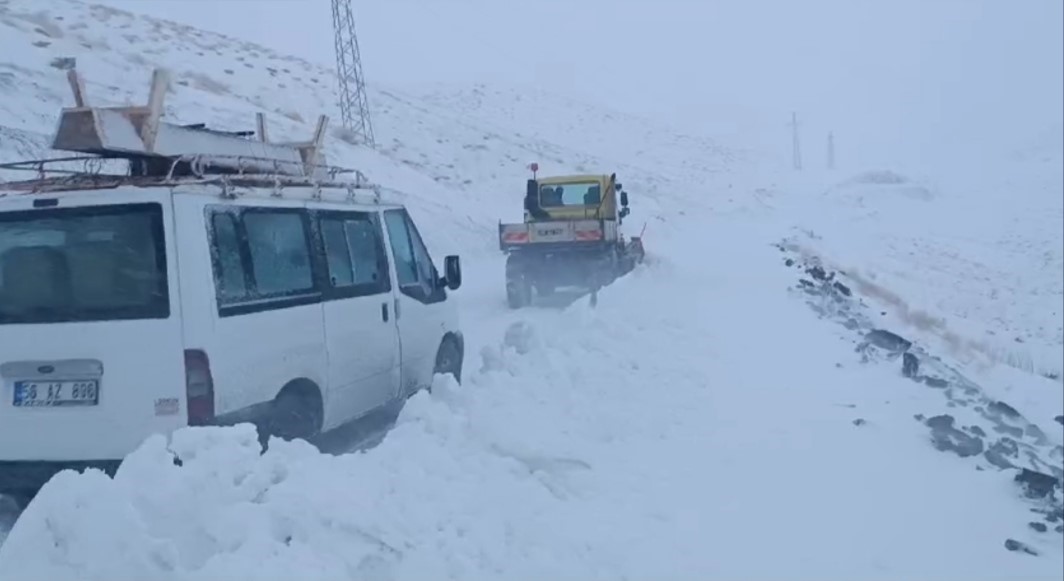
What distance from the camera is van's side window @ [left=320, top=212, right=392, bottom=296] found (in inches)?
270

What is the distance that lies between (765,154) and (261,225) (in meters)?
84.5

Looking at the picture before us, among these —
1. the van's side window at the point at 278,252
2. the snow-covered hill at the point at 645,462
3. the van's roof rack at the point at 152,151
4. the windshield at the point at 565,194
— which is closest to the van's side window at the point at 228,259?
the van's side window at the point at 278,252

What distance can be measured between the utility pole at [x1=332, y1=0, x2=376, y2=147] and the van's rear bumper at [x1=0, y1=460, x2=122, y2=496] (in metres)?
9.97

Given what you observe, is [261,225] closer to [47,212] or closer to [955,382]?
[47,212]

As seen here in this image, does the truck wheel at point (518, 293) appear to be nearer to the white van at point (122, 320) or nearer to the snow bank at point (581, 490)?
the snow bank at point (581, 490)

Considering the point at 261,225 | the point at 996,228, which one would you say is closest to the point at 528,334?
the point at 261,225

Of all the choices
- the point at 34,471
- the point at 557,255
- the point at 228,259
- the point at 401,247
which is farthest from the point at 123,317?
the point at 557,255

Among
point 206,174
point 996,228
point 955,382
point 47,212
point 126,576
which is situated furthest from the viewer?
point 996,228

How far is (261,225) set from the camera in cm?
602

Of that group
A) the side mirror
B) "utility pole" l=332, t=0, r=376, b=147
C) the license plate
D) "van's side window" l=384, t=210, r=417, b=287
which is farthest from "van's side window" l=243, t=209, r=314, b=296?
"utility pole" l=332, t=0, r=376, b=147

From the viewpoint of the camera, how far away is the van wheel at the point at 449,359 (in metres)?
8.81

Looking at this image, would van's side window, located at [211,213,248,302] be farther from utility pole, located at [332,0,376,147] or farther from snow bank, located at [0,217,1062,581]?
utility pole, located at [332,0,376,147]

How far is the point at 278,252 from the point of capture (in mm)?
6168

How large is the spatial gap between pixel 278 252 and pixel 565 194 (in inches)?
528
